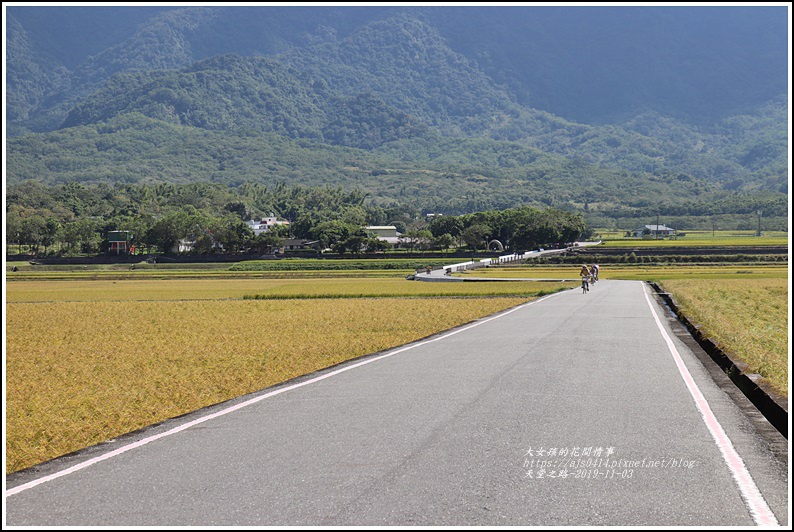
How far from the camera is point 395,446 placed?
9227 millimetres

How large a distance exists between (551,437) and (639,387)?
4282 mm

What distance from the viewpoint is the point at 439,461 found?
851 cm

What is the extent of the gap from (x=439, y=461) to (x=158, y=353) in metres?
14.1

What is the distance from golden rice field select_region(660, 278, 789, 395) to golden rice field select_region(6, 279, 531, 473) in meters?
7.66

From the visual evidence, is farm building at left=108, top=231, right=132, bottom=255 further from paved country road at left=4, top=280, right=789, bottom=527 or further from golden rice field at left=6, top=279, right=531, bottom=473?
paved country road at left=4, top=280, right=789, bottom=527

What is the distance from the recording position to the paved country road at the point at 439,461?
7.07 metres

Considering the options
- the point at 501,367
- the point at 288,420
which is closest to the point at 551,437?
the point at 288,420

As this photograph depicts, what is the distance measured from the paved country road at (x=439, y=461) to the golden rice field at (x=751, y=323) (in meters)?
1.94

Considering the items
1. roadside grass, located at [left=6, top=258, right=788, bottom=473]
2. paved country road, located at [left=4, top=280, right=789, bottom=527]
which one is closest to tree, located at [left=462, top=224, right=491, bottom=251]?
roadside grass, located at [left=6, top=258, right=788, bottom=473]

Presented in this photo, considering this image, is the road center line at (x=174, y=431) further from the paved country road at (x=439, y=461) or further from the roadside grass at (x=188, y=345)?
the roadside grass at (x=188, y=345)

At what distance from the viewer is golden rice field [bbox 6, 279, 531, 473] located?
12.6m

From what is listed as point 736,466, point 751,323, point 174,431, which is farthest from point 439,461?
point 751,323

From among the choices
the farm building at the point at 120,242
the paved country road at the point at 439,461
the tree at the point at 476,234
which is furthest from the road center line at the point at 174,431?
the farm building at the point at 120,242

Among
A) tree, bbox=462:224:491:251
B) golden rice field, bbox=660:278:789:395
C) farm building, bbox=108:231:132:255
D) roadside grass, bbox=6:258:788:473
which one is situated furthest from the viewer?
tree, bbox=462:224:491:251
